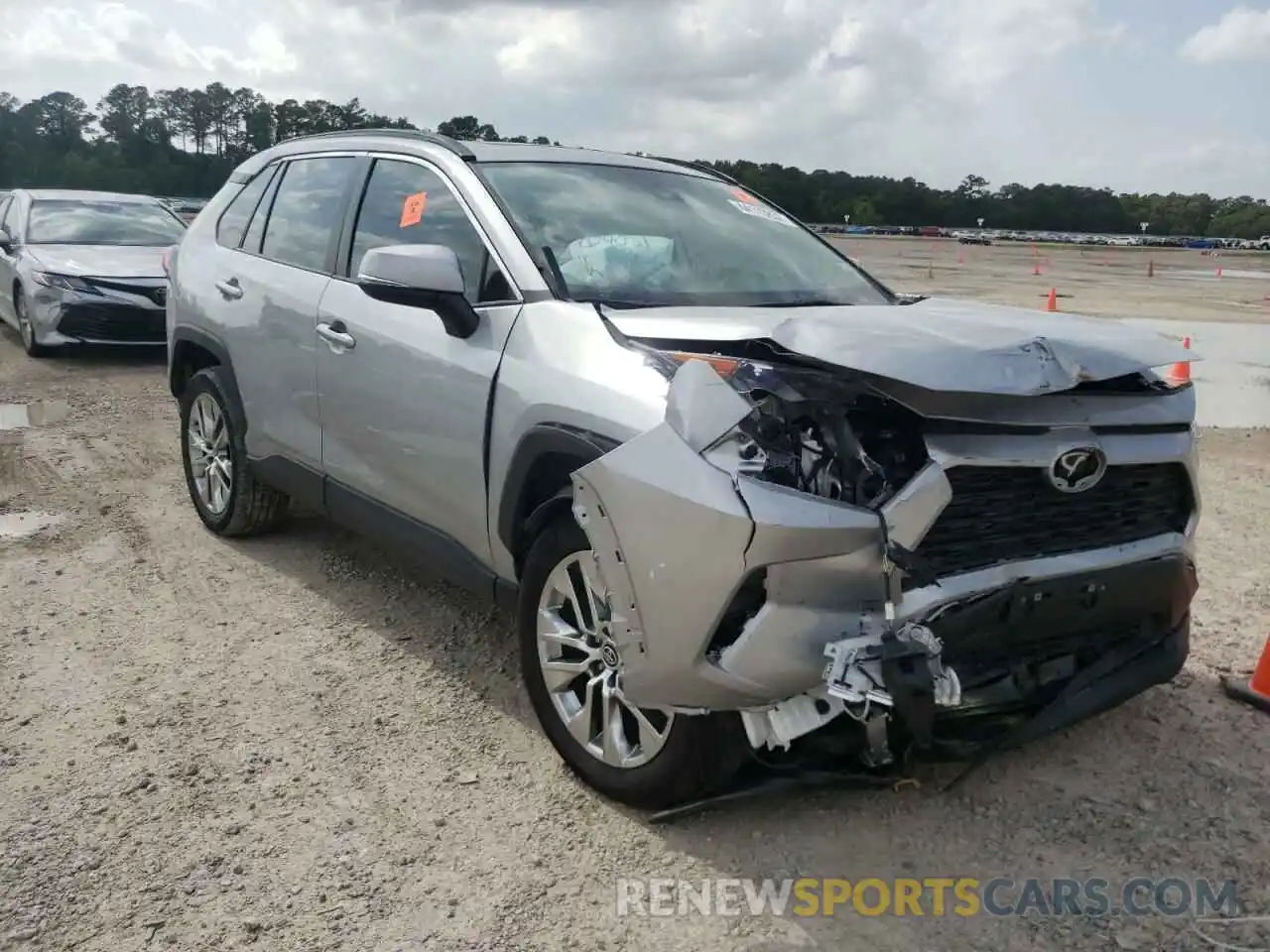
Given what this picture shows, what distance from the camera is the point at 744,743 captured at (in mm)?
2895

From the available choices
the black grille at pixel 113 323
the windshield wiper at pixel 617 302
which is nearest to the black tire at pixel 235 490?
the windshield wiper at pixel 617 302

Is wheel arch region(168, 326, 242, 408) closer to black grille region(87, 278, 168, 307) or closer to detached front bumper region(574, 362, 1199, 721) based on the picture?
detached front bumper region(574, 362, 1199, 721)

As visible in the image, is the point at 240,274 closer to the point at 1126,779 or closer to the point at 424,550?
the point at 424,550

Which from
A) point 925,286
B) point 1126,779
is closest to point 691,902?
point 1126,779

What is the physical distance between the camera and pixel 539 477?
324cm

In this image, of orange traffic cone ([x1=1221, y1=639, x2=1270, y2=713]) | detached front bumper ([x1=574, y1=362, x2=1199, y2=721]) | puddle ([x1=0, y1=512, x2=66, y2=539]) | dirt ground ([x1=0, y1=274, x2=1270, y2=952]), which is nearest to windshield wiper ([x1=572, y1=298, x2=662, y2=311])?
detached front bumper ([x1=574, y1=362, x2=1199, y2=721])

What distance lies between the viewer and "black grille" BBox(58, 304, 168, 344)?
1045 cm

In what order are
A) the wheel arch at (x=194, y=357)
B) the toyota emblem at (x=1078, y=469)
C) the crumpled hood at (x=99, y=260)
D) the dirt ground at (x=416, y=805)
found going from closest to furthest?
1. the dirt ground at (x=416, y=805)
2. the toyota emblem at (x=1078, y=469)
3. the wheel arch at (x=194, y=357)
4. the crumpled hood at (x=99, y=260)

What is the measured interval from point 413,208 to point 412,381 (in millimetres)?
733

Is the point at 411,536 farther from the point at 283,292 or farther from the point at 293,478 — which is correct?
the point at 283,292

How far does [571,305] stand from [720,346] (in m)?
0.63

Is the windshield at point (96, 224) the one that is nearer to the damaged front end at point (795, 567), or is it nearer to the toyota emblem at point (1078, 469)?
the damaged front end at point (795, 567)

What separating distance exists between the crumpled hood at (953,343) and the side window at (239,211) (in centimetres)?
280

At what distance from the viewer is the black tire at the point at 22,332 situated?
35.3 ft
